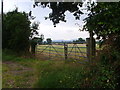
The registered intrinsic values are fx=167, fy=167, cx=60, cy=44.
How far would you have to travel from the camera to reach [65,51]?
998 centimetres

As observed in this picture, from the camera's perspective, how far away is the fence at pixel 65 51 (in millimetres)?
8280

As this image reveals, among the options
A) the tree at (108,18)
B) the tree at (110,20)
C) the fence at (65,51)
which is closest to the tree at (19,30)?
the fence at (65,51)

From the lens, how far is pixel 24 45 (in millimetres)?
12578

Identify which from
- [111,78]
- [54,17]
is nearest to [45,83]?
[111,78]

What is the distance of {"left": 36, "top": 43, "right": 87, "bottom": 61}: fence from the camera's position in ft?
27.2

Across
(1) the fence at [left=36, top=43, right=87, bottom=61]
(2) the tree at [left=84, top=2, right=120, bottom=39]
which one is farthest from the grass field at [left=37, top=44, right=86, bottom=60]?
(2) the tree at [left=84, top=2, right=120, bottom=39]

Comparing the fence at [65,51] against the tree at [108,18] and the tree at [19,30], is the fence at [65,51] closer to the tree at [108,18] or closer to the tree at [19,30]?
the tree at [19,30]

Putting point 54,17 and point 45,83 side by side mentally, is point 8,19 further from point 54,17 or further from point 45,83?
point 45,83

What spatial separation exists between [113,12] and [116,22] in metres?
0.28

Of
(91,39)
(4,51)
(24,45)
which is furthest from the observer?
(4,51)

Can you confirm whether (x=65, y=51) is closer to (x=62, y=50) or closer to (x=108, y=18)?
(x=62, y=50)

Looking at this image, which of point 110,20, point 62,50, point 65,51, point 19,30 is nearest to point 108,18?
point 110,20

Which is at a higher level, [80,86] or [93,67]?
[93,67]

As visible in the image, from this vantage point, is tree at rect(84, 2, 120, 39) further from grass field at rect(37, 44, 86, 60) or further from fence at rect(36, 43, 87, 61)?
grass field at rect(37, 44, 86, 60)
